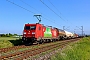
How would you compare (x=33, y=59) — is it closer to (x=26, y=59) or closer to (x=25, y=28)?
(x=26, y=59)

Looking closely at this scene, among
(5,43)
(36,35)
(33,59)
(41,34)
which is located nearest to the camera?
(33,59)

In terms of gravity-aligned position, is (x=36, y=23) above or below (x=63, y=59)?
above

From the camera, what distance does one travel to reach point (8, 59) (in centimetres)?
1405

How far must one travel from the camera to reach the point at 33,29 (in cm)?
3025

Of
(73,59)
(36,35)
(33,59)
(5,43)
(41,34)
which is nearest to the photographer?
(33,59)

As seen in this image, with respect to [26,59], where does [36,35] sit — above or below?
above

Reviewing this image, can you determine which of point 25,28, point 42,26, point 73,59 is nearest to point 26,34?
point 25,28

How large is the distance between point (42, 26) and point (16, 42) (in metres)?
4.79

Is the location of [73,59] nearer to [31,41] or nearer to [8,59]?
[8,59]

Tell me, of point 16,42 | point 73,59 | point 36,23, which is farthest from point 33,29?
point 73,59

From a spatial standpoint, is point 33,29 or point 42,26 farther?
point 42,26

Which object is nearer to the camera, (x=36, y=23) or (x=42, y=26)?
(x=36, y=23)

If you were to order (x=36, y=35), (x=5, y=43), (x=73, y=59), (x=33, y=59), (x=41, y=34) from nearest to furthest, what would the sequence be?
(x=33, y=59) → (x=73, y=59) → (x=5, y=43) → (x=36, y=35) → (x=41, y=34)

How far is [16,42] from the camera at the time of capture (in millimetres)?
31531
